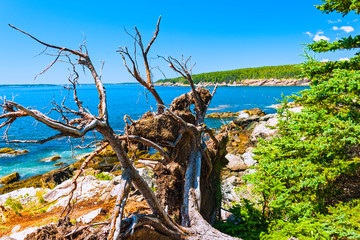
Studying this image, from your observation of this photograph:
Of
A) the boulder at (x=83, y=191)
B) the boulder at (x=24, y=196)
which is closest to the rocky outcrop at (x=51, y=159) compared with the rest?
the boulder at (x=24, y=196)

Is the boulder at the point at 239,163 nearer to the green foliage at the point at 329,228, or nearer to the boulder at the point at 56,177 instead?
the green foliage at the point at 329,228

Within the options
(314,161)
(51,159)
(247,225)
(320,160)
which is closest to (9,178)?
(51,159)

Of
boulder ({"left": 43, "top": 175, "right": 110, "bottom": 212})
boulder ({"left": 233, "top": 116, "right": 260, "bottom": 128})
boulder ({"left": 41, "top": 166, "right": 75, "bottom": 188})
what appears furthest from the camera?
boulder ({"left": 233, "top": 116, "right": 260, "bottom": 128})

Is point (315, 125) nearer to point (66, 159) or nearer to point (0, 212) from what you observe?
point (0, 212)

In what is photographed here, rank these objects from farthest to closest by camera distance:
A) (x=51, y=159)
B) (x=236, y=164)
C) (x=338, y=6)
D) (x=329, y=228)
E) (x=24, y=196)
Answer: (x=51, y=159)
(x=236, y=164)
(x=24, y=196)
(x=338, y=6)
(x=329, y=228)

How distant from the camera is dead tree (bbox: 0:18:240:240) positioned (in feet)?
11.1

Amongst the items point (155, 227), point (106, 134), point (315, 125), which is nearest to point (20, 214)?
point (155, 227)

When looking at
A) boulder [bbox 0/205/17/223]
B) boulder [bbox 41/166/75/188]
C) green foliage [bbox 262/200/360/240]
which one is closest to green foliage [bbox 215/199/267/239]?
green foliage [bbox 262/200/360/240]

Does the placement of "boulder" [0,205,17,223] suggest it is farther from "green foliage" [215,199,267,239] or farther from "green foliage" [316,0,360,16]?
"green foliage" [316,0,360,16]

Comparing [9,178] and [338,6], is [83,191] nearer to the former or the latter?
[9,178]

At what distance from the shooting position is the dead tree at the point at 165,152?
338 cm

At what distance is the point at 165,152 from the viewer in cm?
595

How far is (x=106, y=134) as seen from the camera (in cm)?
346

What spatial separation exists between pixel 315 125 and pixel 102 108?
5209 mm
